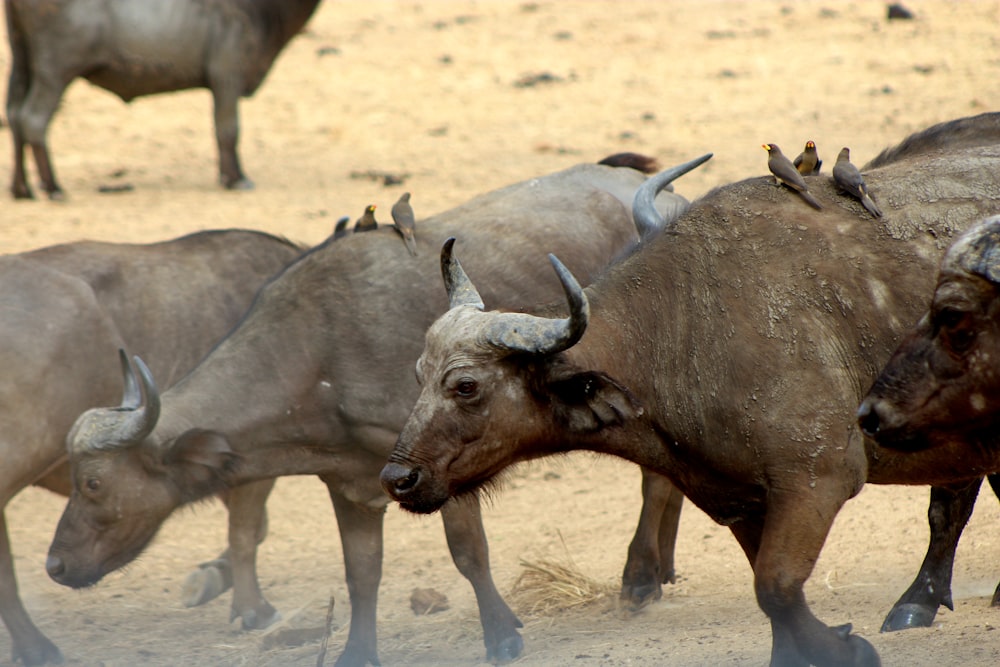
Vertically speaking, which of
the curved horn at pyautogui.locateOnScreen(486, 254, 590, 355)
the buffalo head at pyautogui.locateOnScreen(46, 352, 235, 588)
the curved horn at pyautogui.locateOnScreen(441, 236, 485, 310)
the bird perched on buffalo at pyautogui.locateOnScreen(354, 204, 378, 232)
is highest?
the curved horn at pyautogui.locateOnScreen(486, 254, 590, 355)

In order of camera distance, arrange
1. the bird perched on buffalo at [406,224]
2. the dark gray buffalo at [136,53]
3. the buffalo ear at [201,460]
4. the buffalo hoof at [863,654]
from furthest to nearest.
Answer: the dark gray buffalo at [136,53]
the bird perched on buffalo at [406,224]
the buffalo ear at [201,460]
the buffalo hoof at [863,654]

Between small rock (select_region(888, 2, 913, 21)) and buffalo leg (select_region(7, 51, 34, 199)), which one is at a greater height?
small rock (select_region(888, 2, 913, 21))

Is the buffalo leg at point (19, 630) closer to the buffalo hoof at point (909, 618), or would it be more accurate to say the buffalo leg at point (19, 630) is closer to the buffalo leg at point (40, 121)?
the buffalo hoof at point (909, 618)

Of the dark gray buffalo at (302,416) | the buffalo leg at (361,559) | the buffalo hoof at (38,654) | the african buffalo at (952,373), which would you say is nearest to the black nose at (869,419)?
the african buffalo at (952,373)

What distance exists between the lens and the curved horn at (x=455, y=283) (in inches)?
194

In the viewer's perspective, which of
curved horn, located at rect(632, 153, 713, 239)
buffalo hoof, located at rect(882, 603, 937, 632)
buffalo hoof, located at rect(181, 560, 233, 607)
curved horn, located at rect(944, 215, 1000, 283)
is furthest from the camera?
buffalo hoof, located at rect(181, 560, 233, 607)

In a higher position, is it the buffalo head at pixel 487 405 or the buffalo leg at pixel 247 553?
the buffalo head at pixel 487 405

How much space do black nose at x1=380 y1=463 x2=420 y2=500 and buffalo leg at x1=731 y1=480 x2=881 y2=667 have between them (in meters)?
1.23

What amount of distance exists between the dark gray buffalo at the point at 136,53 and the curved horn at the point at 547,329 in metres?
8.92

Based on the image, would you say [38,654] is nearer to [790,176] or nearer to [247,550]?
[247,550]

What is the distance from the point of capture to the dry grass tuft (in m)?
6.68

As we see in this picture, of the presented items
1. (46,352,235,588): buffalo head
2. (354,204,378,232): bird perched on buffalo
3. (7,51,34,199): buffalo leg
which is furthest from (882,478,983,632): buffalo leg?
(7,51,34,199): buffalo leg

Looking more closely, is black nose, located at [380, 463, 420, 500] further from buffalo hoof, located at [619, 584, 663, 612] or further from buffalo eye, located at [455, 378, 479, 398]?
buffalo hoof, located at [619, 584, 663, 612]

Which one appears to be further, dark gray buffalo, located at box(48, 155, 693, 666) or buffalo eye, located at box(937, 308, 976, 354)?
dark gray buffalo, located at box(48, 155, 693, 666)
